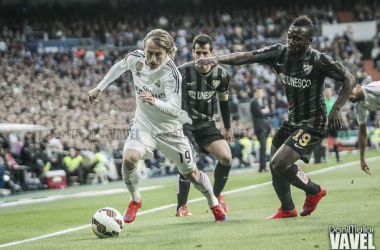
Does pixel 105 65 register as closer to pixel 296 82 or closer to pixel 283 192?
pixel 283 192

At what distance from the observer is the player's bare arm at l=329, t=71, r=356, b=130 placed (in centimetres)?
725

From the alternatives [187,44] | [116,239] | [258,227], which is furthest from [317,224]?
[187,44]

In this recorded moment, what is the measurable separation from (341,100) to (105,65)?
1050 inches

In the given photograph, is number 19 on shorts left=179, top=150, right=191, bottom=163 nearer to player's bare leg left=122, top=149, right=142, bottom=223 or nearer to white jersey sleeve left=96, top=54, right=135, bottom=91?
player's bare leg left=122, top=149, right=142, bottom=223

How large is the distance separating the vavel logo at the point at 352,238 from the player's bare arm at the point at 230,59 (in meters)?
2.19

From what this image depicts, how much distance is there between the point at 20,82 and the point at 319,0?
19.0 metres

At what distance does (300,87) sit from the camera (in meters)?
7.91

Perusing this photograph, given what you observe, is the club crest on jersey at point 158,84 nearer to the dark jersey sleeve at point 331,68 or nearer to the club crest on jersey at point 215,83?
the club crest on jersey at point 215,83

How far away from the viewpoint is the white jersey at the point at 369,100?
329 inches

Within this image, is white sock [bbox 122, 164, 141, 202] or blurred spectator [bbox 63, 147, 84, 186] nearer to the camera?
white sock [bbox 122, 164, 141, 202]

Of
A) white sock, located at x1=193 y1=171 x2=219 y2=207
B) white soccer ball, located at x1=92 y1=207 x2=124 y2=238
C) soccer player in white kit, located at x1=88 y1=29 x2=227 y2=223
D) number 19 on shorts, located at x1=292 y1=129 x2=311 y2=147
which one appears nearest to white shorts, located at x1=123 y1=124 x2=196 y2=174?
soccer player in white kit, located at x1=88 y1=29 x2=227 y2=223

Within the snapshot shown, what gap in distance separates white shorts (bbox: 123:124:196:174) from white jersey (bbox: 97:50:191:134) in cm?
7

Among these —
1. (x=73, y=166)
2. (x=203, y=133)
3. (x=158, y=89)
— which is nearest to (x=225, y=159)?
(x=203, y=133)

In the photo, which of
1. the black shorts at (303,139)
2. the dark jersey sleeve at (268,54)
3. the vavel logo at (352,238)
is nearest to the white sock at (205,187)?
the black shorts at (303,139)
